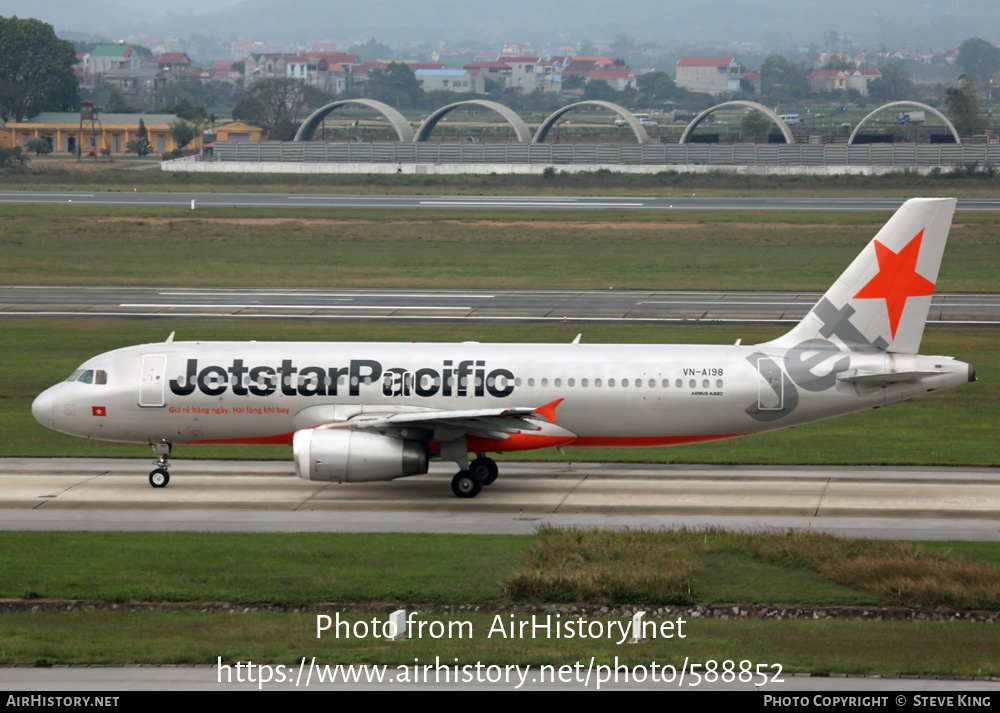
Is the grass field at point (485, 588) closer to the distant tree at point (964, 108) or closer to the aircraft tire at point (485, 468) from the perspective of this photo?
the aircraft tire at point (485, 468)

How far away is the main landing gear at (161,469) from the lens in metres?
36.5

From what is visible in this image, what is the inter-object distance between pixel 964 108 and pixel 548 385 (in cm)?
17884

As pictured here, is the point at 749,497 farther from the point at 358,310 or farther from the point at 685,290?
the point at 685,290

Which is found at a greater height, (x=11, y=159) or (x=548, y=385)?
(x=548, y=385)

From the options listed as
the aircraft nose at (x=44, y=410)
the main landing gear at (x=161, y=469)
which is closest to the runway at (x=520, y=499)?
the main landing gear at (x=161, y=469)

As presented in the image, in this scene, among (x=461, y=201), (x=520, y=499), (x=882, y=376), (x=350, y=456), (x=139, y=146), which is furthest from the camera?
(x=139, y=146)

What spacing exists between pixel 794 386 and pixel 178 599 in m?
19.5

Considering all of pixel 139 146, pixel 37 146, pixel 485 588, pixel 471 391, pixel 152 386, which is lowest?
pixel 485 588

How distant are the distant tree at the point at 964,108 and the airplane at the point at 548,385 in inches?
6775

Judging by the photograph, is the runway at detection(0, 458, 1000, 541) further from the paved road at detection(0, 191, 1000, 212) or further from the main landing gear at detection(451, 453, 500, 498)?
the paved road at detection(0, 191, 1000, 212)

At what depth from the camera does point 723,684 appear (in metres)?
19.3

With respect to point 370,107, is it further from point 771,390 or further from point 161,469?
point 771,390

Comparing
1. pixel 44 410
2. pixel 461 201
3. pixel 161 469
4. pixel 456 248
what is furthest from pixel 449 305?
pixel 461 201

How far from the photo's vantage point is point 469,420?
34.6m
